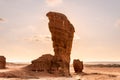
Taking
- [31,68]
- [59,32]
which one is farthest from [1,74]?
[59,32]

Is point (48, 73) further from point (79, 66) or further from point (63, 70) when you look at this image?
point (79, 66)

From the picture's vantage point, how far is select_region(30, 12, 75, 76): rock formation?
137 feet

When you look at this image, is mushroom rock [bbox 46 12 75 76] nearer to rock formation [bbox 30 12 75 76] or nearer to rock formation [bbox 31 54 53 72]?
rock formation [bbox 30 12 75 76]

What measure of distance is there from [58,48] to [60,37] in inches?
80.2

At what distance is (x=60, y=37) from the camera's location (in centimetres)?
4475

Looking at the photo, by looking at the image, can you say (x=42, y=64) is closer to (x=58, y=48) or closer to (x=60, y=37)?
(x=58, y=48)

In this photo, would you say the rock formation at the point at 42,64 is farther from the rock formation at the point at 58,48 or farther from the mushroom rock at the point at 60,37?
the mushroom rock at the point at 60,37

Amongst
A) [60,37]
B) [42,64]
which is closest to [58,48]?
[60,37]

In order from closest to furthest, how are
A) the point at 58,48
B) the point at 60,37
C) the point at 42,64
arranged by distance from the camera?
the point at 42,64 < the point at 58,48 < the point at 60,37

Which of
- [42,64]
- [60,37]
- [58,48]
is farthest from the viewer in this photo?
[60,37]

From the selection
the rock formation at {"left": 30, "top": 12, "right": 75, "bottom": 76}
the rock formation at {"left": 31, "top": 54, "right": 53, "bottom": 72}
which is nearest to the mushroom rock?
the rock formation at {"left": 30, "top": 12, "right": 75, "bottom": 76}

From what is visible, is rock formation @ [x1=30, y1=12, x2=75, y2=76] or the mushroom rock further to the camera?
the mushroom rock

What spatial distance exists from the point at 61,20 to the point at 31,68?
9752 mm

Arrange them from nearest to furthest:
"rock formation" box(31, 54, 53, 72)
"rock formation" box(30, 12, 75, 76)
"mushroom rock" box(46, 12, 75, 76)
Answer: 1. "rock formation" box(31, 54, 53, 72)
2. "rock formation" box(30, 12, 75, 76)
3. "mushroom rock" box(46, 12, 75, 76)
